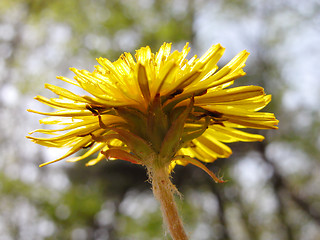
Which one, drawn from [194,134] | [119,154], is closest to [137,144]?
[119,154]

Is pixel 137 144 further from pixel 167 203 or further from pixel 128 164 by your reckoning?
pixel 128 164

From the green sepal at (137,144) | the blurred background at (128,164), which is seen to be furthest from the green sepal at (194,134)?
the blurred background at (128,164)

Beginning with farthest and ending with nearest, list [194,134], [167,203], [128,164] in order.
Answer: [128,164], [194,134], [167,203]

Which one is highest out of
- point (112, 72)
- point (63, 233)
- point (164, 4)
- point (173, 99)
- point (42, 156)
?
point (164, 4)

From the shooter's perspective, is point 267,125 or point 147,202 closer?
point 267,125

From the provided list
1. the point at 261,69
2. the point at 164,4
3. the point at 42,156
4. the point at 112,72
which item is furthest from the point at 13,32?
the point at 112,72

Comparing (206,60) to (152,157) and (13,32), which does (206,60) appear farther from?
(13,32)

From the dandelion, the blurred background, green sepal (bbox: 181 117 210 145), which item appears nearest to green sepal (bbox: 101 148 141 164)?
the dandelion

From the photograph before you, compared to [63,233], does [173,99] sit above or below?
below

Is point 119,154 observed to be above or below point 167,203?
above
